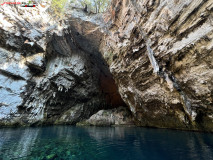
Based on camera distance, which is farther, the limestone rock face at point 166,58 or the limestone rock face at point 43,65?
the limestone rock face at point 43,65

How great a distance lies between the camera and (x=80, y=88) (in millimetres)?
20781

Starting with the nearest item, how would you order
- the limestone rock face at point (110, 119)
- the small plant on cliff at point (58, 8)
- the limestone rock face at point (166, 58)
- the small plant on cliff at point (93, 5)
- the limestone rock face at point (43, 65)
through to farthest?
the limestone rock face at point (166, 58), the limestone rock face at point (43, 65), the small plant on cliff at point (58, 8), the small plant on cliff at point (93, 5), the limestone rock face at point (110, 119)

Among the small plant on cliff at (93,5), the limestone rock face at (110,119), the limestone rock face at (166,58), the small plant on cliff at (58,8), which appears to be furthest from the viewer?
the limestone rock face at (110,119)

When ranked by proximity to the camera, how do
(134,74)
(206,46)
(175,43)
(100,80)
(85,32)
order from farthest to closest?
1. (100,80)
2. (85,32)
3. (134,74)
4. (175,43)
5. (206,46)

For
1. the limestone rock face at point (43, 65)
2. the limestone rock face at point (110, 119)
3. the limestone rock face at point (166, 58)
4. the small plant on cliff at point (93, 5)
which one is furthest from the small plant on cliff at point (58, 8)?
the limestone rock face at point (110, 119)

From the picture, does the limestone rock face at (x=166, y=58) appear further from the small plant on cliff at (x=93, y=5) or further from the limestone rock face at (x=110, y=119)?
the limestone rock face at (x=110, y=119)

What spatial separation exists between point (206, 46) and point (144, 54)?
484 centimetres

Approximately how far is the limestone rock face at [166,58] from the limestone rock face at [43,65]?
659 cm

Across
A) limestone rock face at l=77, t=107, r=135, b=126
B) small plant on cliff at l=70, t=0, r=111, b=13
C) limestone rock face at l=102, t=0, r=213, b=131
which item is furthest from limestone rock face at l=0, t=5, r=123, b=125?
limestone rock face at l=102, t=0, r=213, b=131

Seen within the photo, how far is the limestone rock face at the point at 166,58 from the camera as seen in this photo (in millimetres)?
7211

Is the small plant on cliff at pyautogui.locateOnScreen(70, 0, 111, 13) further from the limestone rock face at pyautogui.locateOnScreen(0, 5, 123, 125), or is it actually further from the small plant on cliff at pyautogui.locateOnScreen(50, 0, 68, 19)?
the limestone rock face at pyautogui.locateOnScreen(0, 5, 123, 125)

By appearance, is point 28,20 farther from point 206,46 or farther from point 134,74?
point 206,46

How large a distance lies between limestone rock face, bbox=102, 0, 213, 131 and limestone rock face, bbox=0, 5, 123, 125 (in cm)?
659

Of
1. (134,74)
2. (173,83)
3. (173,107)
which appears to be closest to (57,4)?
(134,74)
